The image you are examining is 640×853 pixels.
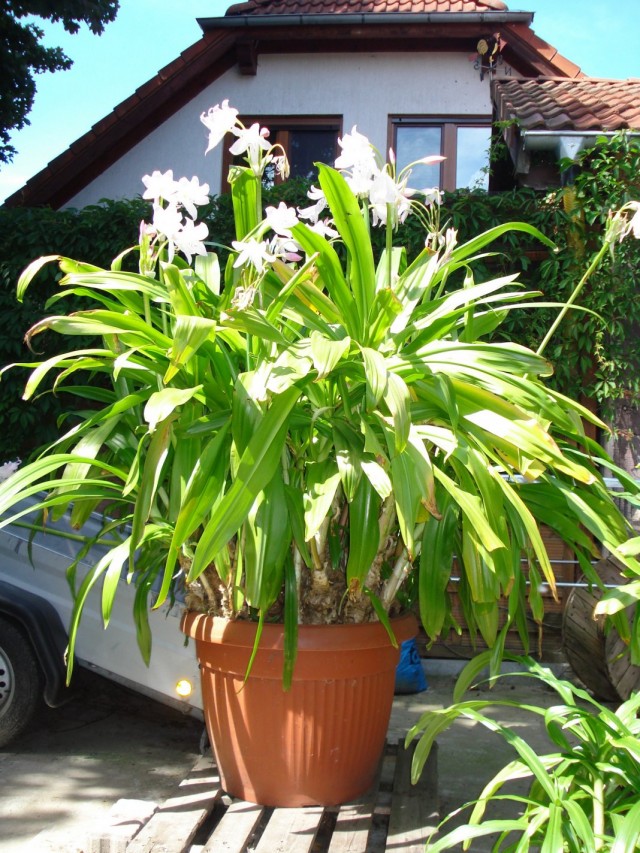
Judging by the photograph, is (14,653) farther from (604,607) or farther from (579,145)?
(579,145)

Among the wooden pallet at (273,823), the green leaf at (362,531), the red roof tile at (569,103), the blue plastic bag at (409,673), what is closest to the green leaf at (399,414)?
the green leaf at (362,531)

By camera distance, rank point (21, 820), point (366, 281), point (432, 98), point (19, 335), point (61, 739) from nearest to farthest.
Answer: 1. point (366, 281)
2. point (21, 820)
3. point (61, 739)
4. point (19, 335)
5. point (432, 98)

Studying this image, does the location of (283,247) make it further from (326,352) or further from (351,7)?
(351,7)

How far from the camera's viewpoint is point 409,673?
4441 mm

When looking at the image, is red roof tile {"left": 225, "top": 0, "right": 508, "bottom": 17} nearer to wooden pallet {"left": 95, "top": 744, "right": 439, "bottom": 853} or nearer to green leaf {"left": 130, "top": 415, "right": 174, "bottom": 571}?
green leaf {"left": 130, "top": 415, "right": 174, "bottom": 571}

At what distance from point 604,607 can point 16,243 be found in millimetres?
4673

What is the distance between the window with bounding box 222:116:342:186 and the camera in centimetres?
764

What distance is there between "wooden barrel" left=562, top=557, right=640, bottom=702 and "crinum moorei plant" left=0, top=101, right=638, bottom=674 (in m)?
1.96

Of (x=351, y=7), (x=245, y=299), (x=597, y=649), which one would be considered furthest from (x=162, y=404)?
(x=351, y=7)

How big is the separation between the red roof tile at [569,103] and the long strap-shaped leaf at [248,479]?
4001mm

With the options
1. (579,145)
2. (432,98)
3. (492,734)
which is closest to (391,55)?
(432,98)

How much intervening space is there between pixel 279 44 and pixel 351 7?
758 millimetres

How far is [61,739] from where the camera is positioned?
353 cm

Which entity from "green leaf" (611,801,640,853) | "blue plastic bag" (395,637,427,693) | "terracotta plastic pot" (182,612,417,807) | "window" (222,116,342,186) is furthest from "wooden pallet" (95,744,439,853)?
"window" (222,116,342,186)
